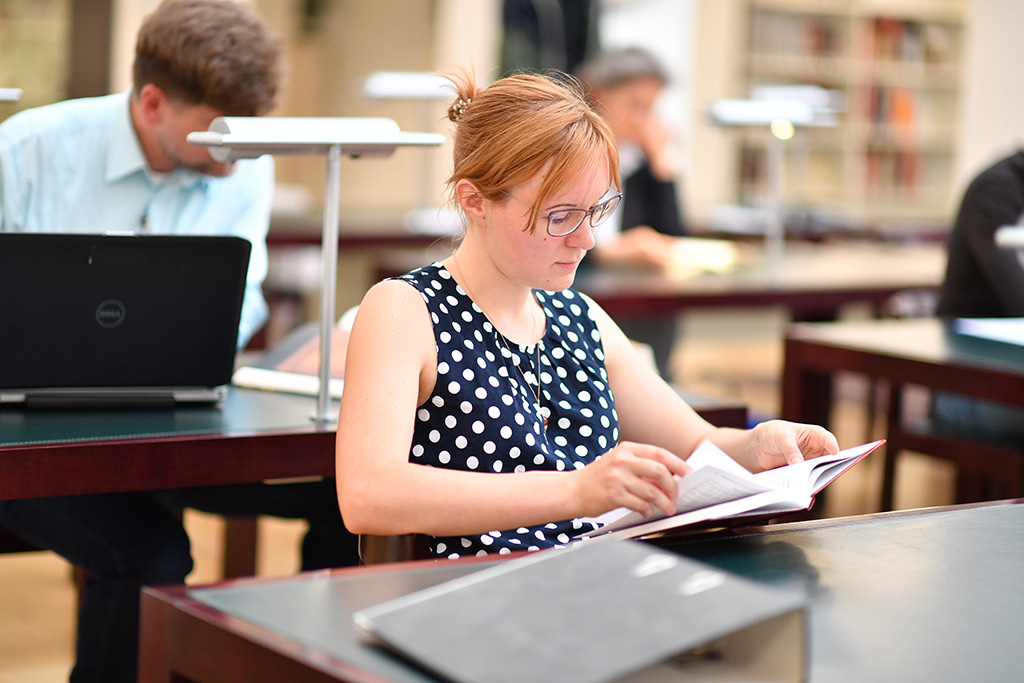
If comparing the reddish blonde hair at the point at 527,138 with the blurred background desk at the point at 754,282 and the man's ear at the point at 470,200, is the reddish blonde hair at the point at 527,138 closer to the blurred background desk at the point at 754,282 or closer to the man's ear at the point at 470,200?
the man's ear at the point at 470,200

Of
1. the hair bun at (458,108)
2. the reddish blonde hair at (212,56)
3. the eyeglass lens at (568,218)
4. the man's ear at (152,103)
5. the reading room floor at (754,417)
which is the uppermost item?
the reddish blonde hair at (212,56)

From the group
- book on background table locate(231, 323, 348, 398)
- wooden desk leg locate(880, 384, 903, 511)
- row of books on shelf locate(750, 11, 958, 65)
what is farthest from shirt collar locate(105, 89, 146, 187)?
row of books on shelf locate(750, 11, 958, 65)

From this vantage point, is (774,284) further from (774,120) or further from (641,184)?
(641,184)

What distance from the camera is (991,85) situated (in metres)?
7.07

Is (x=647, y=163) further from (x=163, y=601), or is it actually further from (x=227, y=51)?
(x=163, y=601)

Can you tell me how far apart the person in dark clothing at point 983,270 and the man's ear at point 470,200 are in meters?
1.51

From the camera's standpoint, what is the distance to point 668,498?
111 cm

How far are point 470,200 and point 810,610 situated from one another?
68 centimetres

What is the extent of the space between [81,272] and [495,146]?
1.93ft

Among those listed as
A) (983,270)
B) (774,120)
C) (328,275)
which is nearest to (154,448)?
(328,275)

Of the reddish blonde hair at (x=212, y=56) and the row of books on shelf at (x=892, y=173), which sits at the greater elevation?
the row of books on shelf at (x=892, y=173)

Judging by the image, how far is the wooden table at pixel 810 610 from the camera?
2.77ft

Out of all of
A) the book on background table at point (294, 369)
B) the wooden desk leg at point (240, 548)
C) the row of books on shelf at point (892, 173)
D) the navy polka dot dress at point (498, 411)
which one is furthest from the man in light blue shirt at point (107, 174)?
the row of books on shelf at point (892, 173)

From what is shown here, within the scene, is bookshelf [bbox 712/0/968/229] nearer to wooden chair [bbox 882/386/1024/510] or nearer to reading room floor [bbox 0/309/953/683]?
reading room floor [bbox 0/309/953/683]
